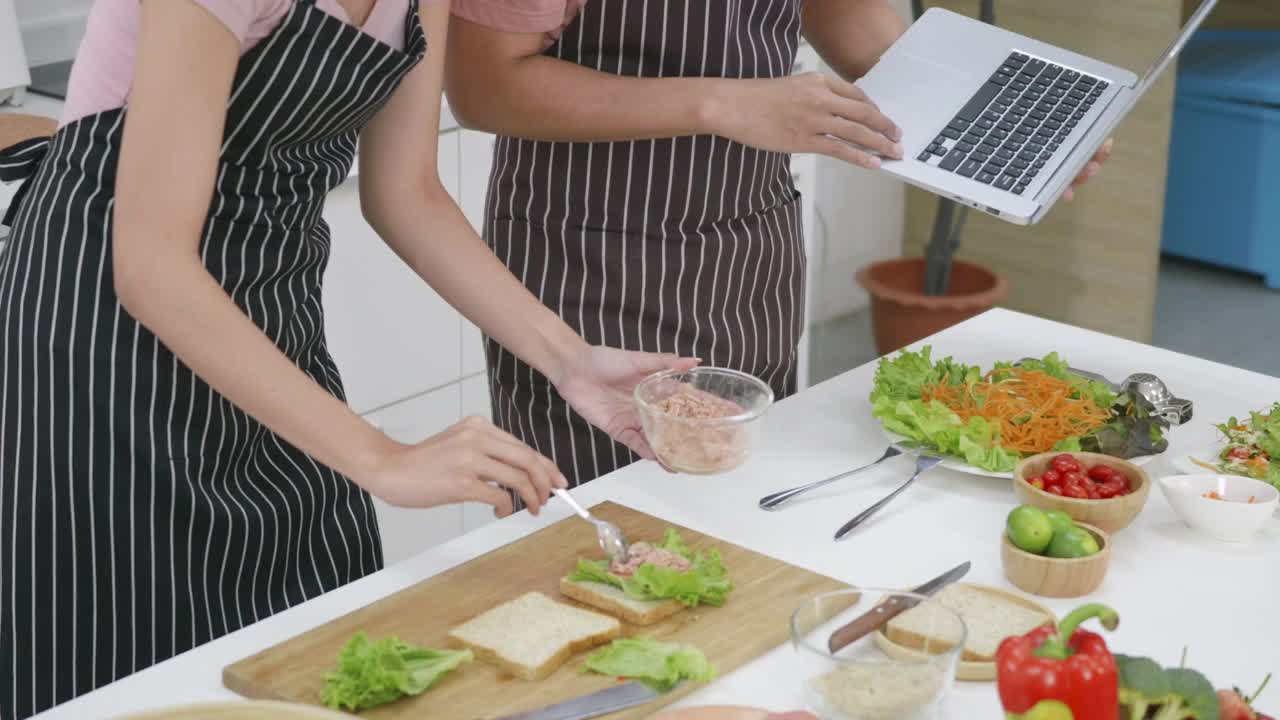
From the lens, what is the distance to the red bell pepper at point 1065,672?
930 mm

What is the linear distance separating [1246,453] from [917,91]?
51cm

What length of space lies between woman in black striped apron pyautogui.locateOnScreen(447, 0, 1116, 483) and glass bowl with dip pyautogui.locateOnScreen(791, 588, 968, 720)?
63 centimetres

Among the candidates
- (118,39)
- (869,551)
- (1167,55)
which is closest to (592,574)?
(869,551)

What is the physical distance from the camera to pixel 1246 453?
156 cm

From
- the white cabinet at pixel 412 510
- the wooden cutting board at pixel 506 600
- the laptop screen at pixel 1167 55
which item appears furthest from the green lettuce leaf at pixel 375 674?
the white cabinet at pixel 412 510

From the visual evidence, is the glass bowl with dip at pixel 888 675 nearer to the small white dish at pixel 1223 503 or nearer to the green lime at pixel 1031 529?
the green lime at pixel 1031 529

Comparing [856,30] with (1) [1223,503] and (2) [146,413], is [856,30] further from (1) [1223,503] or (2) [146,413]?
(2) [146,413]

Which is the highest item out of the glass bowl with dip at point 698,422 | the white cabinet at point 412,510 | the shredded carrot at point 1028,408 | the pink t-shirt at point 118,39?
the pink t-shirt at point 118,39

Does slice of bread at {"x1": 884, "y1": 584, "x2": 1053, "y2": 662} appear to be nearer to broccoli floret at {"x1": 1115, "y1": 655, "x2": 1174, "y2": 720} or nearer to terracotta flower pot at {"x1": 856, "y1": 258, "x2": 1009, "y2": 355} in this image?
broccoli floret at {"x1": 1115, "y1": 655, "x2": 1174, "y2": 720}

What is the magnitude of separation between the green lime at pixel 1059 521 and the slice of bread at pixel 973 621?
10 centimetres

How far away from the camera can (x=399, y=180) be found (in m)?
1.52

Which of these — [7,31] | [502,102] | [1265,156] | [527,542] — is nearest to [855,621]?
[527,542]

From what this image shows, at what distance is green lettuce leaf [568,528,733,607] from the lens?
124 cm

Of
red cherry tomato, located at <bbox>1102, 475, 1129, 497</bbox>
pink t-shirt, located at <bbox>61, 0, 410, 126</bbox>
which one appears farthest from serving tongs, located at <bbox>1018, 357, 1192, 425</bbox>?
pink t-shirt, located at <bbox>61, 0, 410, 126</bbox>
